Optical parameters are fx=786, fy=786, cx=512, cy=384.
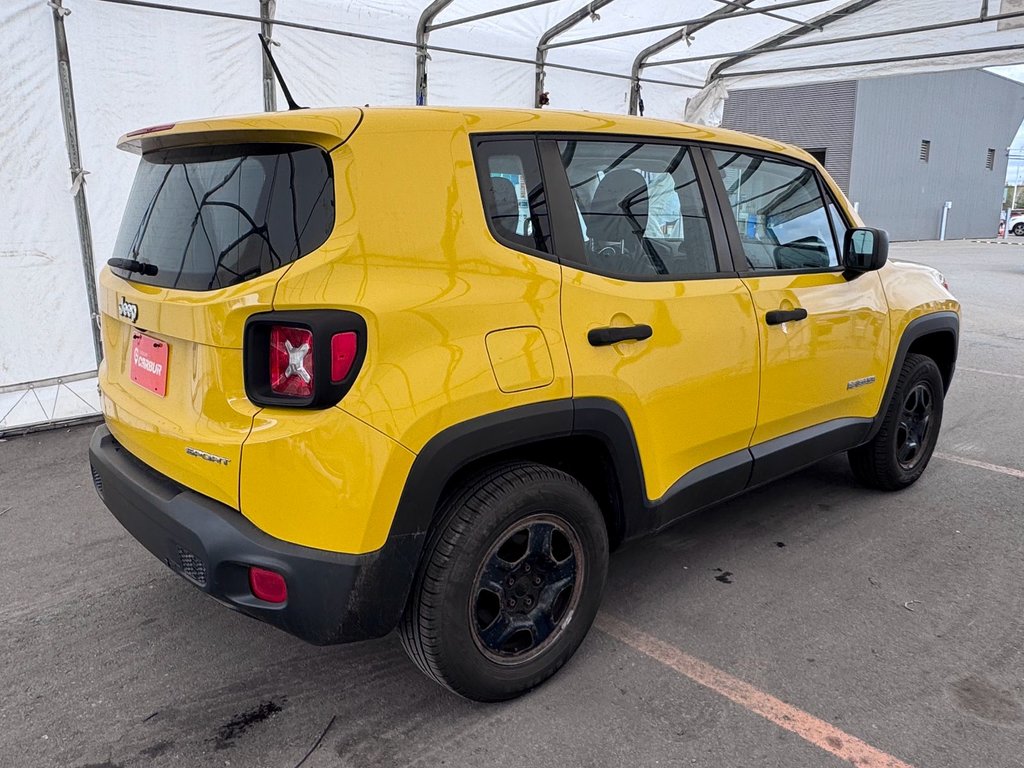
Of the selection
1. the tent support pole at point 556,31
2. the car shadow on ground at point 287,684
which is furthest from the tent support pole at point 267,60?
the car shadow on ground at point 287,684

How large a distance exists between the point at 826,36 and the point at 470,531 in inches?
284

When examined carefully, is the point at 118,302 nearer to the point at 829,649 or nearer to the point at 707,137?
the point at 707,137

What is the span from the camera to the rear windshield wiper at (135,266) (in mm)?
2395

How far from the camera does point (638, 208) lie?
278 cm

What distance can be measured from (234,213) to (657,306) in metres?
1.37

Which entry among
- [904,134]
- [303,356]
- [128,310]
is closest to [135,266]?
[128,310]

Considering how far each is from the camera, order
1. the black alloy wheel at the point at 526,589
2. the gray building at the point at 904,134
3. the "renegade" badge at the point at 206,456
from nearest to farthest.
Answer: the "renegade" badge at the point at 206,456 → the black alloy wheel at the point at 526,589 → the gray building at the point at 904,134

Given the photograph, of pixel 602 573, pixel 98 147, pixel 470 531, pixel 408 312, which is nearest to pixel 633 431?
pixel 602 573

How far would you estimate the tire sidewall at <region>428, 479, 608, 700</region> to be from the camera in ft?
7.36

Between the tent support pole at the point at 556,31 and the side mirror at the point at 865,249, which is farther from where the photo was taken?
the tent support pole at the point at 556,31

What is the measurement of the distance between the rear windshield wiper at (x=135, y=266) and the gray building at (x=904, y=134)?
2547 cm

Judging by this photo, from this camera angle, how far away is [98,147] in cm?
539

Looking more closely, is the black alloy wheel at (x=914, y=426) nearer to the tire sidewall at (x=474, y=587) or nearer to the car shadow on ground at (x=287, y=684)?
the car shadow on ground at (x=287, y=684)

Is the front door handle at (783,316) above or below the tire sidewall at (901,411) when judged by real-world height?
above
